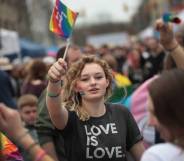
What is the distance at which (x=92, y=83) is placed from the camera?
3.80m

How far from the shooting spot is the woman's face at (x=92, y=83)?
3.78m

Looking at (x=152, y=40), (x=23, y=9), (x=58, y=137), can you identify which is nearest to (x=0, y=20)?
(x=23, y=9)

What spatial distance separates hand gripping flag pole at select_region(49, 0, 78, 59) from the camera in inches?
142

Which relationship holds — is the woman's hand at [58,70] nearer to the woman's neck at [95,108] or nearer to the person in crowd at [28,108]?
the woman's neck at [95,108]

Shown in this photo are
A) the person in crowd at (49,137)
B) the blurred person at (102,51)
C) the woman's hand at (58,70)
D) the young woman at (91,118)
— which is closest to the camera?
the woman's hand at (58,70)

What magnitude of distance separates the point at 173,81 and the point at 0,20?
46.6m

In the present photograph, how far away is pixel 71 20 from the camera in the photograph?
147 inches

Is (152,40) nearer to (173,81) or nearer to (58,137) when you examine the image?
(58,137)

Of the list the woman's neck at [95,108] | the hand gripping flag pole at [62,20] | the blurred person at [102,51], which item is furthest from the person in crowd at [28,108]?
the blurred person at [102,51]

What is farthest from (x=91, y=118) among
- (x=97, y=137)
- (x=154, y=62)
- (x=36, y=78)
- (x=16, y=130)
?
(x=154, y=62)

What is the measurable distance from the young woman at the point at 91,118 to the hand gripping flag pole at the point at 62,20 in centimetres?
32

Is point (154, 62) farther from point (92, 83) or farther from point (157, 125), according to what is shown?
point (157, 125)

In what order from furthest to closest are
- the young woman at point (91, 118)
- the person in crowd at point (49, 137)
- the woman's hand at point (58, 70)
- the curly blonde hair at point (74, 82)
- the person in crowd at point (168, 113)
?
the person in crowd at point (49, 137) < the curly blonde hair at point (74, 82) < the young woman at point (91, 118) < the woman's hand at point (58, 70) < the person in crowd at point (168, 113)

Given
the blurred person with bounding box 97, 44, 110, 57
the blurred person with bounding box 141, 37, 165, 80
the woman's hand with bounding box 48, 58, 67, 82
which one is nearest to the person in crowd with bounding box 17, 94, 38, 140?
the woman's hand with bounding box 48, 58, 67, 82
